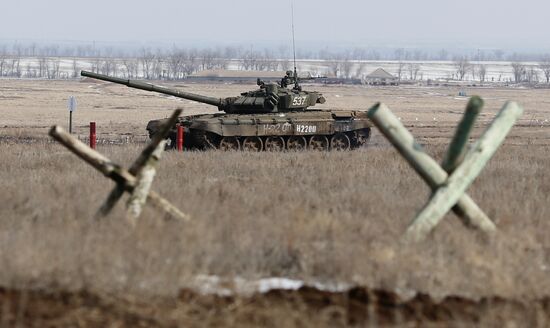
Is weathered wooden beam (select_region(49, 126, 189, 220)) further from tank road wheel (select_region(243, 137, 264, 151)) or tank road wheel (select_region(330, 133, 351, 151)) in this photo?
tank road wheel (select_region(330, 133, 351, 151))

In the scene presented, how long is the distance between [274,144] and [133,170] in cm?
1810

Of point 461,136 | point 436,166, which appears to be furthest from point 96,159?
point 461,136

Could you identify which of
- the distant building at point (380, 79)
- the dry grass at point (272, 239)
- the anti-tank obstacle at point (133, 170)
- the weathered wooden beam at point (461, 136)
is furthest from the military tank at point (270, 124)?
the distant building at point (380, 79)

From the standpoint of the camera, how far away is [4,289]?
7391mm

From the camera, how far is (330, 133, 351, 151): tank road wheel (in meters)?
28.6

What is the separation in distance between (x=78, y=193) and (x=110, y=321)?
20.2 ft

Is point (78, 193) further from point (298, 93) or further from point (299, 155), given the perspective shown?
point (298, 93)

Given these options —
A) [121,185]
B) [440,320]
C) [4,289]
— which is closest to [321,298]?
[440,320]

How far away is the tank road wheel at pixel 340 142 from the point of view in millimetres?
28625

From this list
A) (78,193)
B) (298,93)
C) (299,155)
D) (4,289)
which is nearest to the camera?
(4,289)

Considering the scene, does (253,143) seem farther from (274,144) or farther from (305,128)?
(305,128)

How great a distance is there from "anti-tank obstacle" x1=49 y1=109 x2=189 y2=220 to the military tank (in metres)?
16.8

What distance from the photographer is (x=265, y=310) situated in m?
7.07

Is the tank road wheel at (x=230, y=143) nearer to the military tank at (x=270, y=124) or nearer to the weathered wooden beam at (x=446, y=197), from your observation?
the military tank at (x=270, y=124)
